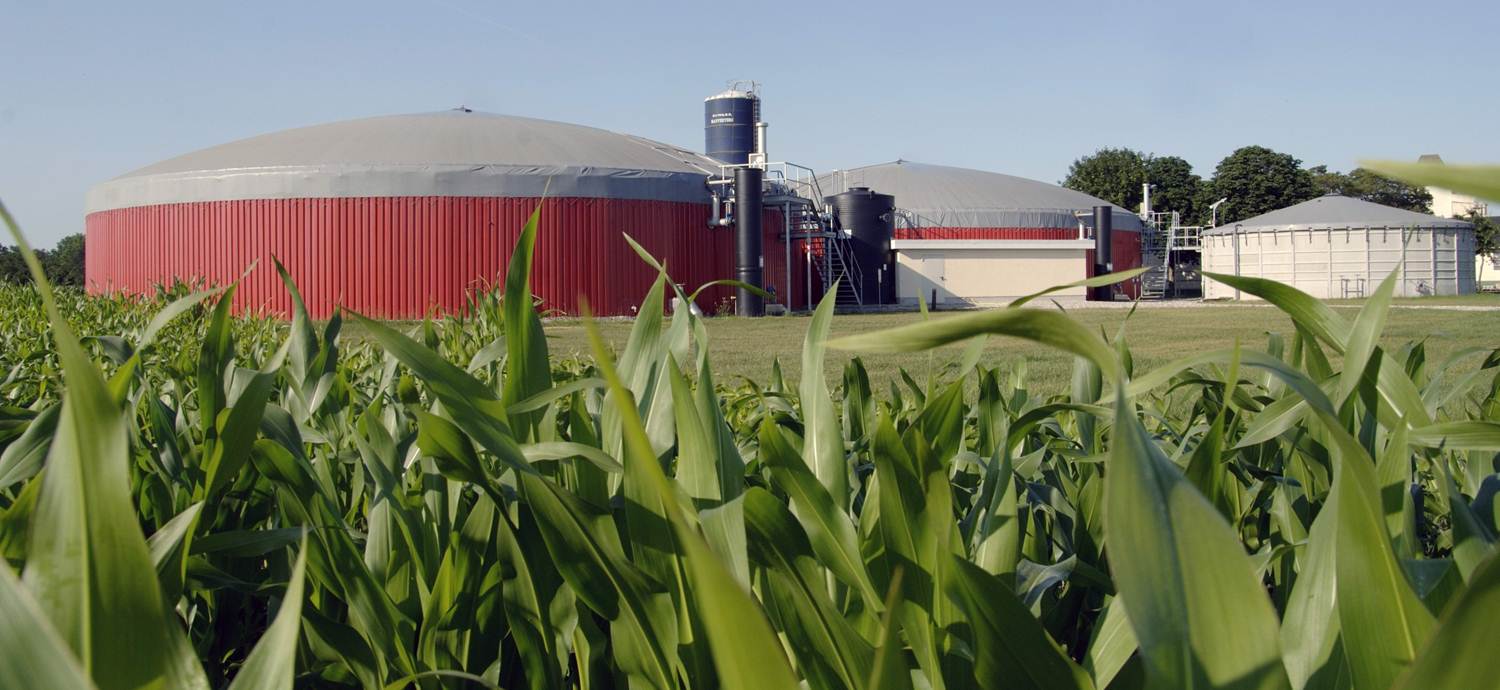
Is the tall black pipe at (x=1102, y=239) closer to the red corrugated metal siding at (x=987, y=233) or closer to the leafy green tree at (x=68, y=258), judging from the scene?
the red corrugated metal siding at (x=987, y=233)

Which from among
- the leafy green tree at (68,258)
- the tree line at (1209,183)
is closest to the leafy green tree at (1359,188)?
the tree line at (1209,183)

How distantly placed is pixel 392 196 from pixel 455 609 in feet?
72.0

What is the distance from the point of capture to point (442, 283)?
70.9 feet

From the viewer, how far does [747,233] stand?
23.6 meters

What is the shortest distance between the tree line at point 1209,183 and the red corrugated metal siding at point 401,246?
48381 mm

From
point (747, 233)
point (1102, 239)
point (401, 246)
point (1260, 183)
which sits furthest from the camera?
point (1260, 183)

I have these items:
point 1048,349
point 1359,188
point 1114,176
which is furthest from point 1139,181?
point 1048,349

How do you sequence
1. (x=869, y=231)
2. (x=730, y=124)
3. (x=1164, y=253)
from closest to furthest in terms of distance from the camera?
(x=869, y=231) < (x=730, y=124) < (x=1164, y=253)

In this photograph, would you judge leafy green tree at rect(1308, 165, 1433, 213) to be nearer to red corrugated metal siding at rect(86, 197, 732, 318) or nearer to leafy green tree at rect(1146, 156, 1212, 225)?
leafy green tree at rect(1146, 156, 1212, 225)

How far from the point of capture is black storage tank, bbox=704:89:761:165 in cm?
3369

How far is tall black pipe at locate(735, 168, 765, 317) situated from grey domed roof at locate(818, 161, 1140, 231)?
45.1ft

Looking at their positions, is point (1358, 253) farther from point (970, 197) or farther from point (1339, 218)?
point (970, 197)

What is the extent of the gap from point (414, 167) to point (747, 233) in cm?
667

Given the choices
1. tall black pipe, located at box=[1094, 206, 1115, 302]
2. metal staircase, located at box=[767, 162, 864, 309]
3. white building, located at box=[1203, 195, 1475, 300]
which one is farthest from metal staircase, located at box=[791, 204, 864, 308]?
white building, located at box=[1203, 195, 1475, 300]
